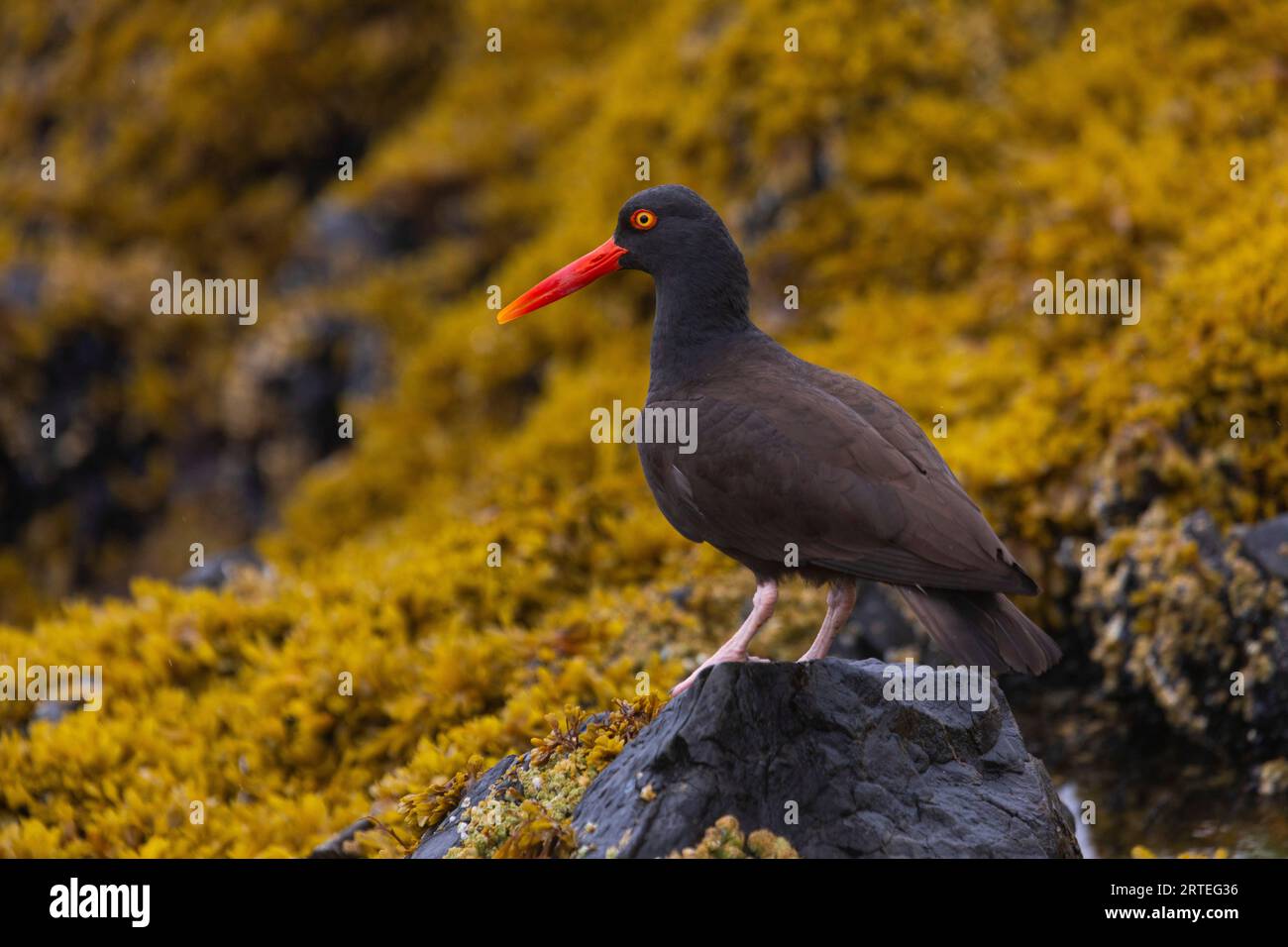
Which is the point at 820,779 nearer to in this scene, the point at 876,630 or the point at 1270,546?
the point at 876,630

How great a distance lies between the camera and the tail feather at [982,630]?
451 cm

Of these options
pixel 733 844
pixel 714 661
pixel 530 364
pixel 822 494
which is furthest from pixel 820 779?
pixel 530 364

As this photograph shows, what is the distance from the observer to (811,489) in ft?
16.2

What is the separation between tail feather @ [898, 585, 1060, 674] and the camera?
4.51 m

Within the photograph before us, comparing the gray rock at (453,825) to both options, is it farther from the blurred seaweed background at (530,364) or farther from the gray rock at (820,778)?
the gray rock at (820,778)

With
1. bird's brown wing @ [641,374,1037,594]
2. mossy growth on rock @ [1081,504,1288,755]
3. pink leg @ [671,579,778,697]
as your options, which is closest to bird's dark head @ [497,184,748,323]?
bird's brown wing @ [641,374,1037,594]

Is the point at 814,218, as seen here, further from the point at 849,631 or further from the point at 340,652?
the point at 340,652

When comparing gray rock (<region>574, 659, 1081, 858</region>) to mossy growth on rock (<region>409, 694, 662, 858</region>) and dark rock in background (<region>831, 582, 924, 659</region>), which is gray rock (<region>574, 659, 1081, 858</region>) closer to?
mossy growth on rock (<region>409, 694, 662, 858</region>)

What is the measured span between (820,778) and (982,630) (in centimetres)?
76

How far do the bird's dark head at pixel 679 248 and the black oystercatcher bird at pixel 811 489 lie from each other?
0.02 meters

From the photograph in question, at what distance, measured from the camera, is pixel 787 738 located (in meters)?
4.66

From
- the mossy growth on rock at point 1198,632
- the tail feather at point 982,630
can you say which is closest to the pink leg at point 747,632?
the tail feather at point 982,630

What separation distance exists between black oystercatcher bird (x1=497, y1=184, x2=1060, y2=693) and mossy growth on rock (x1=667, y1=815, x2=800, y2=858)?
26.6 inches
